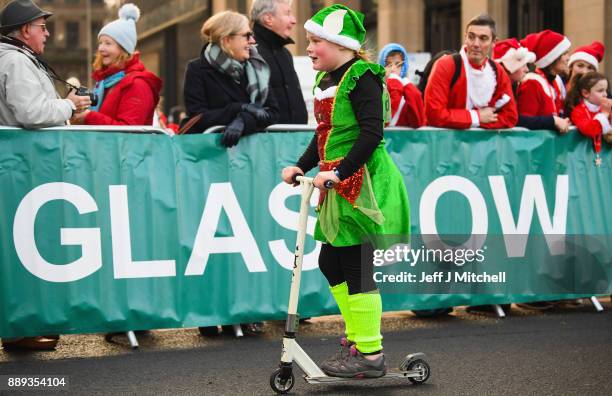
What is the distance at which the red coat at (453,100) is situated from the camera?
8.07 meters

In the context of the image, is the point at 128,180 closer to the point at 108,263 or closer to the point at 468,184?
the point at 108,263

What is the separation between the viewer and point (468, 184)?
8.09m

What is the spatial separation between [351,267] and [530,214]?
3.12 m

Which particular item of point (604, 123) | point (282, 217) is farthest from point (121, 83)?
point (604, 123)

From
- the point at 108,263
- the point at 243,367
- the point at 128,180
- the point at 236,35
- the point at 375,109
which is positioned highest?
the point at 236,35

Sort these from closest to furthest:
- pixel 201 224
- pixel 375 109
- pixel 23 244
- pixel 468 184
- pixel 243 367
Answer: pixel 375 109 → pixel 243 367 → pixel 23 244 → pixel 201 224 → pixel 468 184

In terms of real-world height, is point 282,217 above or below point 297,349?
above

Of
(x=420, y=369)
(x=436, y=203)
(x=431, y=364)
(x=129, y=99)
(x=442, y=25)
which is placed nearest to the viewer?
(x=420, y=369)

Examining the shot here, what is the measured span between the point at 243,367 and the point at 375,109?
6.22 ft

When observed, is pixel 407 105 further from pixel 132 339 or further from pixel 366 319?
pixel 366 319

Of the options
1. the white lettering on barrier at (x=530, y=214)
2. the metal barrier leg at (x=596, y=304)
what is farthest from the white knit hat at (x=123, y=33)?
the metal barrier leg at (x=596, y=304)

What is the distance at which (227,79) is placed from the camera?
770 centimetres

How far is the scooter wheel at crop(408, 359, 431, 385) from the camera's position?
18.8ft

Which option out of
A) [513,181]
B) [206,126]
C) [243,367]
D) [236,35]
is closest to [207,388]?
[243,367]
